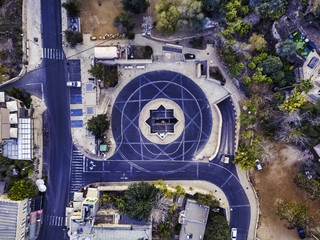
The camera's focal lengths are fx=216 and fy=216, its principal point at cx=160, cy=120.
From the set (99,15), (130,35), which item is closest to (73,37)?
(99,15)

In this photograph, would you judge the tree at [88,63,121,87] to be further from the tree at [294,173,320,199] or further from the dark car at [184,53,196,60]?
the tree at [294,173,320,199]

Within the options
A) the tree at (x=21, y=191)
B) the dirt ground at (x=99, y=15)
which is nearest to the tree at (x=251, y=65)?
the dirt ground at (x=99, y=15)

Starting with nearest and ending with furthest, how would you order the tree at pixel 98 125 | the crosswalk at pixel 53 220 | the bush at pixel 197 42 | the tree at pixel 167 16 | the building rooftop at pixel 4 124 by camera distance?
the tree at pixel 167 16 → the building rooftop at pixel 4 124 → the tree at pixel 98 125 → the bush at pixel 197 42 → the crosswalk at pixel 53 220

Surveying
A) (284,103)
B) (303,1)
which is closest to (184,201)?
(284,103)

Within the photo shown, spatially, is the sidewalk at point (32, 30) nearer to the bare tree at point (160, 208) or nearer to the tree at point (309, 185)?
the bare tree at point (160, 208)

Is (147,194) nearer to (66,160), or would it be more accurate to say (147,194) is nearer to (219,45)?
(66,160)
